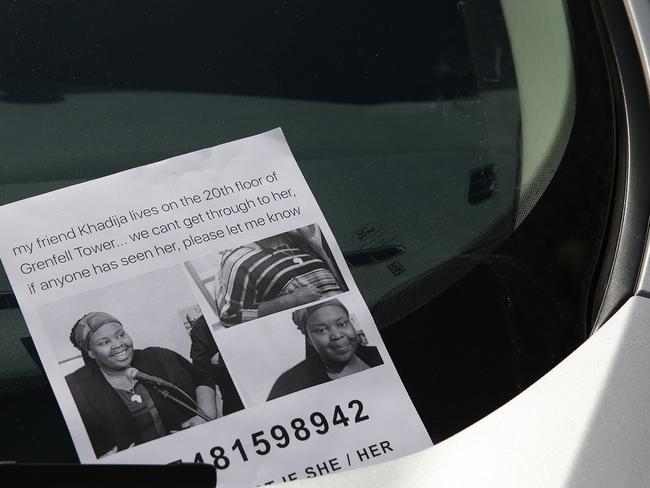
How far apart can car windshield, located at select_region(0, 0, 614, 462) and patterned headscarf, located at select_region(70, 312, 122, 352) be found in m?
0.04

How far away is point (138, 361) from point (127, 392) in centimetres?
3

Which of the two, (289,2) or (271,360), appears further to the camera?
(289,2)

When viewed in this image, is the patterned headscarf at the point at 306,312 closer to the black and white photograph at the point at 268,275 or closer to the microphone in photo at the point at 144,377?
the black and white photograph at the point at 268,275

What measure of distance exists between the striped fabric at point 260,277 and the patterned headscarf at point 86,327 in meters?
0.10

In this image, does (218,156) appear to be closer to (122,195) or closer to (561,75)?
(122,195)

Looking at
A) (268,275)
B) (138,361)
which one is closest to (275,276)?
(268,275)

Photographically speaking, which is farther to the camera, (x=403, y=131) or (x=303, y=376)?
(x=403, y=131)

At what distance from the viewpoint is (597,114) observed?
2.92 ft

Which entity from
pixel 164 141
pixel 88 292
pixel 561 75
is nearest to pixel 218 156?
pixel 164 141

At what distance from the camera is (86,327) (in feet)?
2.52

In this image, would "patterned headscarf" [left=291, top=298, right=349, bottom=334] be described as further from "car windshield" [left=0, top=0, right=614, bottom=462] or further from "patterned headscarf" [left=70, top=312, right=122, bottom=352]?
"patterned headscarf" [left=70, top=312, right=122, bottom=352]

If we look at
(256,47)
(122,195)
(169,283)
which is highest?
(256,47)

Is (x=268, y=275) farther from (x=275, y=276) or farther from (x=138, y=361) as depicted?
(x=138, y=361)

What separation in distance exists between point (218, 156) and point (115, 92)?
13 cm
